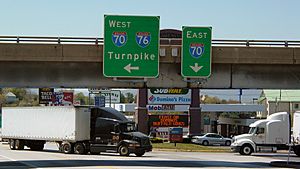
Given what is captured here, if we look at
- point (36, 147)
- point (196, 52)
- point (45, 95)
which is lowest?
point (36, 147)

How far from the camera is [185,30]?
99.0ft

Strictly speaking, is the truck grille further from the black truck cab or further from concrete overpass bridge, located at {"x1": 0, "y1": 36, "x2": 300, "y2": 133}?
concrete overpass bridge, located at {"x1": 0, "y1": 36, "x2": 300, "y2": 133}

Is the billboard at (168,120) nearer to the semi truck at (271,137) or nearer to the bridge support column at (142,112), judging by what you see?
the bridge support column at (142,112)

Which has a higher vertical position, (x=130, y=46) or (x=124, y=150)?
(x=130, y=46)

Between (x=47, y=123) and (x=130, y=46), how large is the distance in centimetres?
1434

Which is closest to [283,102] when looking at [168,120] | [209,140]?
[168,120]

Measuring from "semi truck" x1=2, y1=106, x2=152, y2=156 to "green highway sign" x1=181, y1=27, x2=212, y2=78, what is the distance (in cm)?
916

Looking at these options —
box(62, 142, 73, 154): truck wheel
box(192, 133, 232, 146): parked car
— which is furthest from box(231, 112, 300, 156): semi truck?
box(192, 133, 232, 146): parked car

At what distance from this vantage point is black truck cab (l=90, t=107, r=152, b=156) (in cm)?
3794

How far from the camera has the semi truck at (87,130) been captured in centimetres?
3812

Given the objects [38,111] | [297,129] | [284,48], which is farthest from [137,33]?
[297,129]

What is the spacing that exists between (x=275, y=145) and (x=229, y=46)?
1438cm

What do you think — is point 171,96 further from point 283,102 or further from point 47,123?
point 47,123

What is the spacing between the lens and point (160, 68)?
3119 cm
